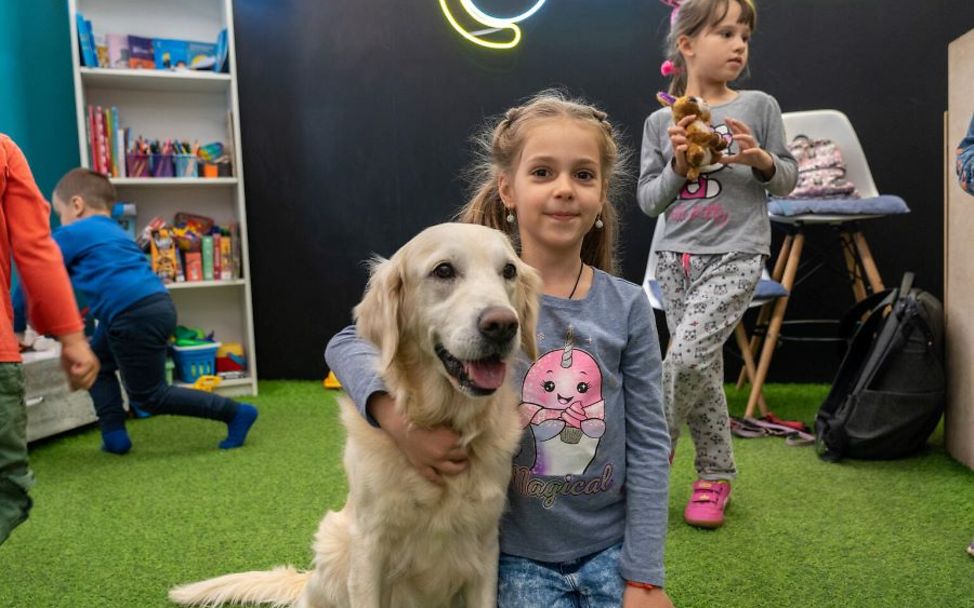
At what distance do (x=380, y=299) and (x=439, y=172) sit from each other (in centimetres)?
325

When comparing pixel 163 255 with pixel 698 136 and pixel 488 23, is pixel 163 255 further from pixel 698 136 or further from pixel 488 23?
pixel 698 136

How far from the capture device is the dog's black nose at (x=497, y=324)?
115 centimetres

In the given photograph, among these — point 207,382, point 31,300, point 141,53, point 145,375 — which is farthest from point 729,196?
point 141,53

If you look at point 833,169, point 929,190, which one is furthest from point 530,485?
point 929,190

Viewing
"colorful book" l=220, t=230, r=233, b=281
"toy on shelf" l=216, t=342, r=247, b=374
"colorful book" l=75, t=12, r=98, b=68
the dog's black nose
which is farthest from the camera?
"toy on shelf" l=216, t=342, r=247, b=374

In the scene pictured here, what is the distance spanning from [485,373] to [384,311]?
24 cm

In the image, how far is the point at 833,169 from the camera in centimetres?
344

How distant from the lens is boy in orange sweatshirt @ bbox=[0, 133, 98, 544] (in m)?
1.46

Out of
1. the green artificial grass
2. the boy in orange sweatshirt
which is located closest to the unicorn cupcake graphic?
the green artificial grass

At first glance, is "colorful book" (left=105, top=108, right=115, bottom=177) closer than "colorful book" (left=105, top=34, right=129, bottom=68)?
Yes

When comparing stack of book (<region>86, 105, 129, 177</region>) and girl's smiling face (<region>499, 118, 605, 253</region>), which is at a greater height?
stack of book (<region>86, 105, 129, 177</region>)

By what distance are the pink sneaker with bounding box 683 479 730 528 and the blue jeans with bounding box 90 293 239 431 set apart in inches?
79.8

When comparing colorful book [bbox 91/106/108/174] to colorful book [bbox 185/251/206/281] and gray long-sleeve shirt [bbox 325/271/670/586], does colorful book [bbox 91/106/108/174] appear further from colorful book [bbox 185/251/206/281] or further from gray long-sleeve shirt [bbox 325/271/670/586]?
gray long-sleeve shirt [bbox 325/271/670/586]

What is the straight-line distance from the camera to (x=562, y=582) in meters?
1.43
